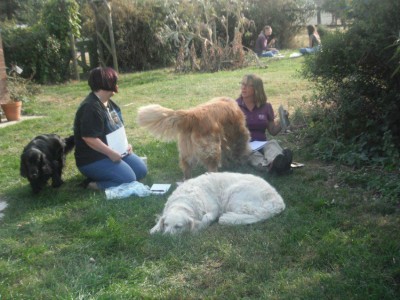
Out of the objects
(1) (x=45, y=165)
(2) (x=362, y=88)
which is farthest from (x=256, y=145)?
(1) (x=45, y=165)

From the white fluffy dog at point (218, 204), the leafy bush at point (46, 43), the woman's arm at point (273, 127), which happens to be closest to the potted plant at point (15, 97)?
the leafy bush at point (46, 43)

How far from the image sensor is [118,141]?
5492mm

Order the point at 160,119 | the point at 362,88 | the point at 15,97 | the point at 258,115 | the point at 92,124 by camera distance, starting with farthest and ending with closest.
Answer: the point at 15,97, the point at 362,88, the point at 258,115, the point at 92,124, the point at 160,119

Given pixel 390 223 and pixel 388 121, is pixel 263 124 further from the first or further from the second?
pixel 390 223

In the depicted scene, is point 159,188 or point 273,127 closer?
point 159,188

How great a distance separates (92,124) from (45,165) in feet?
2.58

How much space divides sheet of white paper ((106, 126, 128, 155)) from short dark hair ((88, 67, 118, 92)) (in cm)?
54

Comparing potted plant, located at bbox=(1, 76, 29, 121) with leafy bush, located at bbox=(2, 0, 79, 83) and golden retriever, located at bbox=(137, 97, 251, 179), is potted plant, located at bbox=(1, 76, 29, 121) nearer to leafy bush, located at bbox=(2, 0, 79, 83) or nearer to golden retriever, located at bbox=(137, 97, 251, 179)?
leafy bush, located at bbox=(2, 0, 79, 83)

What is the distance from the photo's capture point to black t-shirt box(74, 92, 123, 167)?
5145 mm

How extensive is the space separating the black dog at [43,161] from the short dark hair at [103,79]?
1.05 m

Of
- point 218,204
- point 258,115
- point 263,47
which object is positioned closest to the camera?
point 218,204

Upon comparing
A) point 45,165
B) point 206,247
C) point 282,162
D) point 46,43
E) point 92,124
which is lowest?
point 206,247

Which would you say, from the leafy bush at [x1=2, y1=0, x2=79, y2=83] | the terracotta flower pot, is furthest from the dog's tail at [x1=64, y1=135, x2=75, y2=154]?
the leafy bush at [x1=2, y1=0, x2=79, y2=83]

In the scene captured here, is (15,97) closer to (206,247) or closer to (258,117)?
(258,117)
